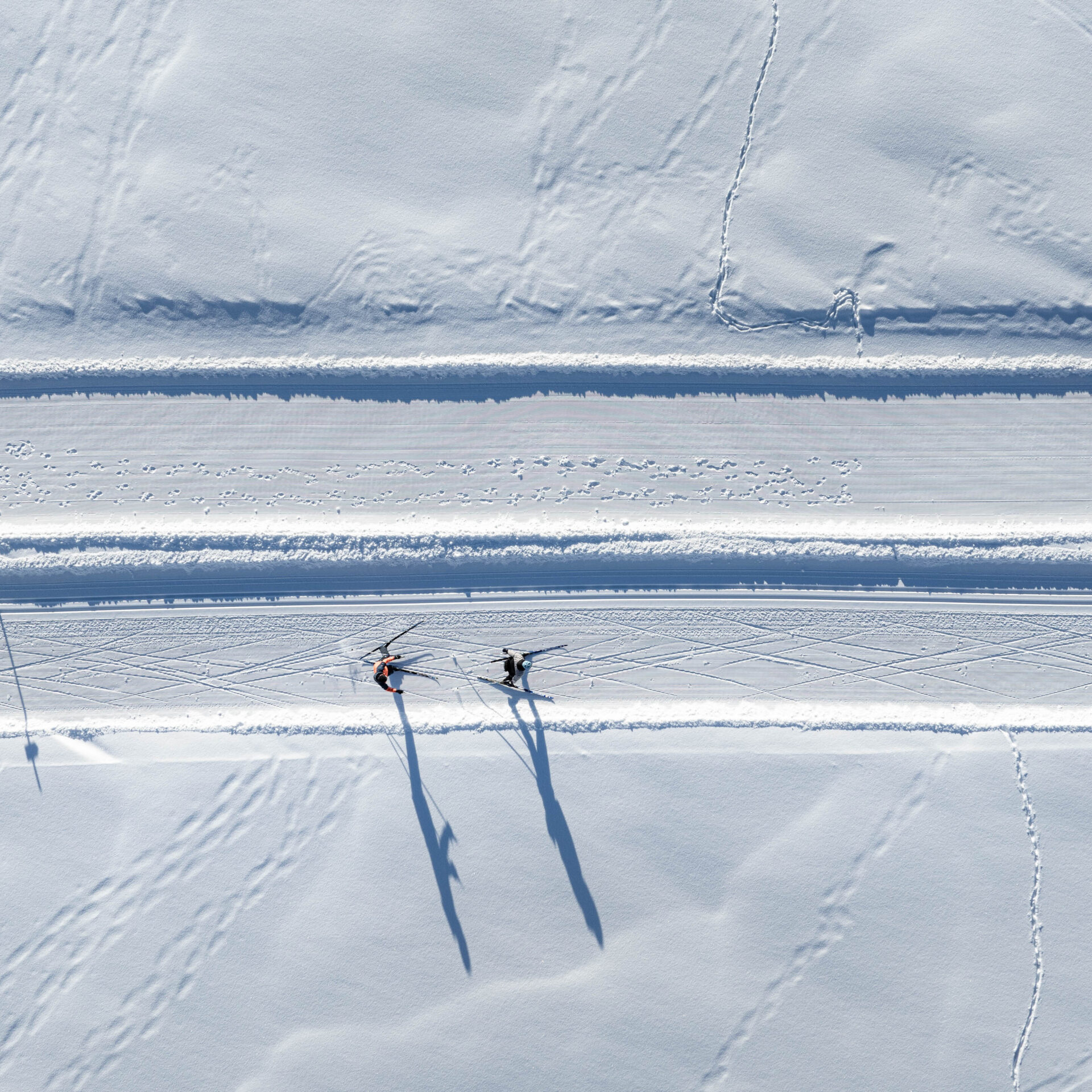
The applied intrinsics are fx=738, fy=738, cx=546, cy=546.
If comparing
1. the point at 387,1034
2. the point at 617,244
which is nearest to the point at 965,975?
Answer: the point at 387,1034

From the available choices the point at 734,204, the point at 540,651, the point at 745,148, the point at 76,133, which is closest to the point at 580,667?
the point at 540,651

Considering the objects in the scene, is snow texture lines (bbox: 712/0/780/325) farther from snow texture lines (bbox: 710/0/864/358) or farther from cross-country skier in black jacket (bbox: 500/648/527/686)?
cross-country skier in black jacket (bbox: 500/648/527/686)

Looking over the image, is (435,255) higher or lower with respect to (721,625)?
higher

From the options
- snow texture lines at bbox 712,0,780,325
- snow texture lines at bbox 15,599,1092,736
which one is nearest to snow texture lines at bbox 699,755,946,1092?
snow texture lines at bbox 15,599,1092,736

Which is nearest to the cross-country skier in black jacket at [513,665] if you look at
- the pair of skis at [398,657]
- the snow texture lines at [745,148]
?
the pair of skis at [398,657]

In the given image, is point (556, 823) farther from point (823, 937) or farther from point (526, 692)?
point (823, 937)

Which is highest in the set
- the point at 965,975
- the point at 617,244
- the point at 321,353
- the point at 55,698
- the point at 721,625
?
the point at 617,244

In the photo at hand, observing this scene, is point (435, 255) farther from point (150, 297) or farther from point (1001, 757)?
point (1001, 757)
